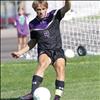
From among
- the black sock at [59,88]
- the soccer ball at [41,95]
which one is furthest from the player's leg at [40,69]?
the soccer ball at [41,95]

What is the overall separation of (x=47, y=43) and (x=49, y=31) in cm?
21

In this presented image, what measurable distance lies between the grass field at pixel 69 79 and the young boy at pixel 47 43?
92 cm

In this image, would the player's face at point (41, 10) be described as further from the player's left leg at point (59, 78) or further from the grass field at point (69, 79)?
the grass field at point (69, 79)

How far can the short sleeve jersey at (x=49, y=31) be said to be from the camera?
9.45 metres

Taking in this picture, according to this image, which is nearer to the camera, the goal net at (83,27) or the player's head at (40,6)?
the player's head at (40,6)

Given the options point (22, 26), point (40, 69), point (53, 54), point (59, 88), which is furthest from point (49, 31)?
point (22, 26)

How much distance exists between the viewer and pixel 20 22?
19.0 m

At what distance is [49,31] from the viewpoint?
9484mm

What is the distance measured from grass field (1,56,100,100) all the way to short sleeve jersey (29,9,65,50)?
3.77 feet

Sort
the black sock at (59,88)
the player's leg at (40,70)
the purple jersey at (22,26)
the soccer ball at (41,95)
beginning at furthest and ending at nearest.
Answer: the purple jersey at (22,26), the player's leg at (40,70), the black sock at (59,88), the soccer ball at (41,95)

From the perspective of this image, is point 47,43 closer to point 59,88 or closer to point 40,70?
point 40,70

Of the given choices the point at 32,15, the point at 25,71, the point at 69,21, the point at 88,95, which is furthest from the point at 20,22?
the point at 88,95

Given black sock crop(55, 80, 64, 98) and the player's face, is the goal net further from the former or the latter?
black sock crop(55, 80, 64, 98)

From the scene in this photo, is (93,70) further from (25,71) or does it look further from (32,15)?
(32,15)
